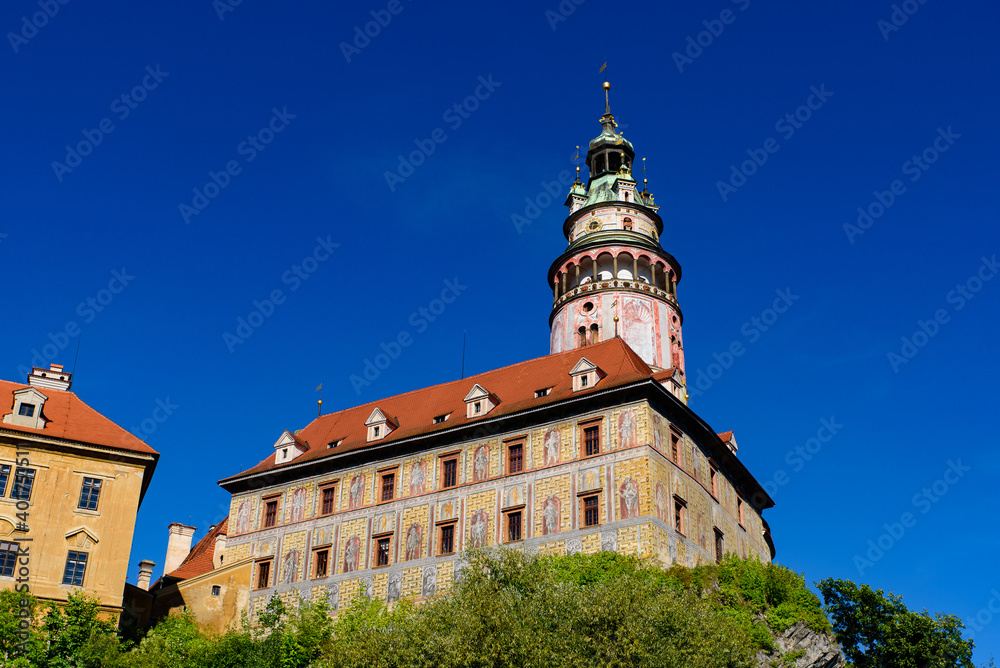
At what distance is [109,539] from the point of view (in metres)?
41.7

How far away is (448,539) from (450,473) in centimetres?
289

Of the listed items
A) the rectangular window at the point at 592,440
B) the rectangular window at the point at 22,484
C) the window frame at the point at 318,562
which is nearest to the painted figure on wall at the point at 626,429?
→ the rectangular window at the point at 592,440

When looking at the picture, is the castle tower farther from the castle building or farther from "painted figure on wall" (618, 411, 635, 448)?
"painted figure on wall" (618, 411, 635, 448)

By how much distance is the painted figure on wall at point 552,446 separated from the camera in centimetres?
4119

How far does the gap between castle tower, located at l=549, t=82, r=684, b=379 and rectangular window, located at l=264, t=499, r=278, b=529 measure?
1745 centimetres

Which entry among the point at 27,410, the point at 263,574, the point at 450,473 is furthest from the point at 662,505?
the point at 27,410

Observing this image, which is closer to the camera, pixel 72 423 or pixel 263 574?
pixel 72 423

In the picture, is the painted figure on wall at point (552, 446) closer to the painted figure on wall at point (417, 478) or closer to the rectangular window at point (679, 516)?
the rectangular window at point (679, 516)

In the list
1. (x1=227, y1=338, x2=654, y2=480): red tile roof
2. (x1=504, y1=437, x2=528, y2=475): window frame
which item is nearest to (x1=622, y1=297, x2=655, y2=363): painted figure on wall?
(x1=227, y1=338, x2=654, y2=480): red tile roof

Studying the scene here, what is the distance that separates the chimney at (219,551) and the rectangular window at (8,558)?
29.4 feet

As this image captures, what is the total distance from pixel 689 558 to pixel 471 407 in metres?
11.1

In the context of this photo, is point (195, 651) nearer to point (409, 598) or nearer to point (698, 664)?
point (409, 598)

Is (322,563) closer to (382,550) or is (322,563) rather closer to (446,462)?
(382,550)

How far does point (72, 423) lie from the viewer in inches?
1745
